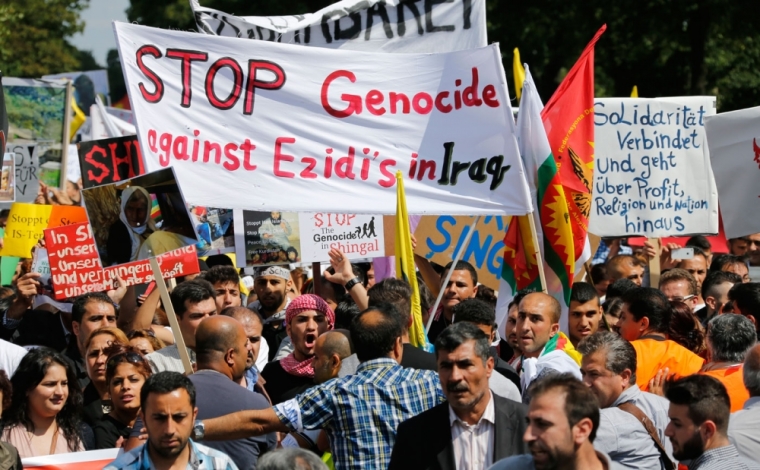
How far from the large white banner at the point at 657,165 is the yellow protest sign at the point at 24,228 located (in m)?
4.93

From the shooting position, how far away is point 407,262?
23.1ft

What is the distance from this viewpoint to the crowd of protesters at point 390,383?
14.6ft

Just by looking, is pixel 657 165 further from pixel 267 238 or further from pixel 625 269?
pixel 267 238

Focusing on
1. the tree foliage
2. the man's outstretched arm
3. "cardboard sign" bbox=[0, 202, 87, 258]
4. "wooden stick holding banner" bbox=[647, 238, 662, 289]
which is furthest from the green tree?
the man's outstretched arm

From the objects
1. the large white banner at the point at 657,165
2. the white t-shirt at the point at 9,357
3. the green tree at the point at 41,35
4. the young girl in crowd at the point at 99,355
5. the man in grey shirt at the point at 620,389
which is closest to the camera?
the man in grey shirt at the point at 620,389

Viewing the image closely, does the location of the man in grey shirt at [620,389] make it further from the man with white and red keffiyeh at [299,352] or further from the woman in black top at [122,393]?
the woman in black top at [122,393]

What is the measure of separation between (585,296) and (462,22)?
2177 millimetres

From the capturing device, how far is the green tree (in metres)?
42.7

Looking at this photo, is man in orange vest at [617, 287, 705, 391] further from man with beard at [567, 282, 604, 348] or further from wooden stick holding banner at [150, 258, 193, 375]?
wooden stick holding banner at [150, 258, 193, 375]

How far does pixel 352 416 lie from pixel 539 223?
3.63 metres

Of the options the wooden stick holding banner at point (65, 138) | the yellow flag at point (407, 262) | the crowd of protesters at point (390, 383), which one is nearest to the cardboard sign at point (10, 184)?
the wooden stick holding banner at point (65, 138)

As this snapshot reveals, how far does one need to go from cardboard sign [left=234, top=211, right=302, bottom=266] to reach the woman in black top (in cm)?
419

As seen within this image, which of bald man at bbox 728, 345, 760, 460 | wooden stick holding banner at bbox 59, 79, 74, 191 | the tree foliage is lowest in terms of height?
bald man at bbox 728, 345, 760, 460

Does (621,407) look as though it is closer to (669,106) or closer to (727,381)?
(727,381)
